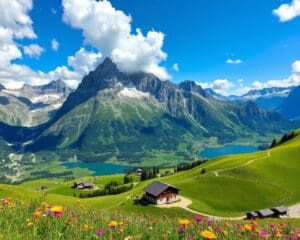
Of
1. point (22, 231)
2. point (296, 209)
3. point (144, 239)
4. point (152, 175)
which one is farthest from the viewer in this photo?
point (152, 175)

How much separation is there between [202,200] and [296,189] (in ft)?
94.3

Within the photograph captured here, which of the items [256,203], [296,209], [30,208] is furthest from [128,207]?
[30,208]

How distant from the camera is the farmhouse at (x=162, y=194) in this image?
9744 cm

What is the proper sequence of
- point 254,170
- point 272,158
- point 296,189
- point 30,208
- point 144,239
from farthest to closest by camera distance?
1. point 272,158
2. point 254,170
3. point 296,189
4. point 30,208
5. point 144,239

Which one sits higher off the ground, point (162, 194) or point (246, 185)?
point (246, 185)

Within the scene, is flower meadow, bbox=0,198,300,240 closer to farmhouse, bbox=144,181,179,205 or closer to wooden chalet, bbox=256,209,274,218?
wooden chalet, bbox=256,209,274,218

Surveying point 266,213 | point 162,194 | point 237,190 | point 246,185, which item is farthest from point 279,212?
point 162,194

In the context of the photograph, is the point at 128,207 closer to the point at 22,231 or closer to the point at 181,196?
the point at 181,196

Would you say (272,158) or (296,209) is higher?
(272,158)

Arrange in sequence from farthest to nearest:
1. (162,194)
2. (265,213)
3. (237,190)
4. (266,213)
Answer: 1. (237,190)
2. (162,194)
3. (265,213)
4. (266,213)

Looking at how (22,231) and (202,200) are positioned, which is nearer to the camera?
(22,231)

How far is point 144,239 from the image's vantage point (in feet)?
35.2

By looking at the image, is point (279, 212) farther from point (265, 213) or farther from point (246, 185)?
point (246, 185)

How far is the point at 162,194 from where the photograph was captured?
319 ft
